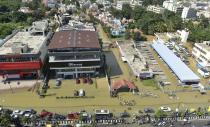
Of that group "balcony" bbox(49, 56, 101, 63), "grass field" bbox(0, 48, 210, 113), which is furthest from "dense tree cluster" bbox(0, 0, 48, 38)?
"grass field" bbox(0, 48, 210, 113)

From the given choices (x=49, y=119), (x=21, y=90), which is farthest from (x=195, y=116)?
(x=21, y=90)

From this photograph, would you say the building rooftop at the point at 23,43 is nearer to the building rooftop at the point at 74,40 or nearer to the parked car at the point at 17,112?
the building rooftop at the point at 74,40

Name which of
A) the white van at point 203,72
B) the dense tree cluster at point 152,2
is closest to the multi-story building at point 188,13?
the dense tree cluster at point 152,2

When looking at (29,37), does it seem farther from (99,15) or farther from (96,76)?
(99,15)

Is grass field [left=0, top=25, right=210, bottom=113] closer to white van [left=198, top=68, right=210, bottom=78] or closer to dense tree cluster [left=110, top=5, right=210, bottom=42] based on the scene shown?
white van [left=198, top=68, right=210, bottom=78]

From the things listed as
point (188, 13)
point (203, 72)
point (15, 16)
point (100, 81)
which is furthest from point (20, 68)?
point (188, 13)

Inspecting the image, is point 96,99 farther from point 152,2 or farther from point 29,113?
point 152,2
